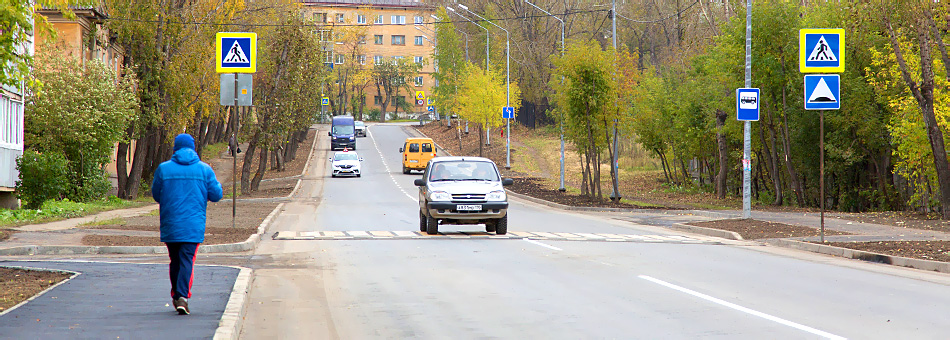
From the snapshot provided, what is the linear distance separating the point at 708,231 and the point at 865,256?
→ 618 cm

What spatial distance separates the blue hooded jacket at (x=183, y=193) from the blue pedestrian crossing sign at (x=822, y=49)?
1319 centimetres

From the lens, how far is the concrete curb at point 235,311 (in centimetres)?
750

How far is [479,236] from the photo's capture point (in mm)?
19562

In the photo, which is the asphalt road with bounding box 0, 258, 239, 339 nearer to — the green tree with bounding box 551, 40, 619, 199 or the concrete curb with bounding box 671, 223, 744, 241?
the concrete curb with bounding box 671, 223, 744, 241

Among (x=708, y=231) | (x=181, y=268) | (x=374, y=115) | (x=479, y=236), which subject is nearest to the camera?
(x=181, y=268)

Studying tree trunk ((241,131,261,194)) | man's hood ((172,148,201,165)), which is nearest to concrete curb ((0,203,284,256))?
man's hood ((172,148,201,165))

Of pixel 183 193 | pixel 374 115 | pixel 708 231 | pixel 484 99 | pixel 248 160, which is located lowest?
pixel 708 231

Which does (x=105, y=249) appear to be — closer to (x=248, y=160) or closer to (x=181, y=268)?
(x=181, y=268)

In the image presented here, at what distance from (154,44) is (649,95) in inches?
946

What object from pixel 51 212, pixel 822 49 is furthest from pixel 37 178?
pixel 822 49

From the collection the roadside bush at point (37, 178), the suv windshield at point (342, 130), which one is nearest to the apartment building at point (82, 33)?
the roadside bush at point (37, 178)

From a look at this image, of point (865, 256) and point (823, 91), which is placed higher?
point (823, 91)

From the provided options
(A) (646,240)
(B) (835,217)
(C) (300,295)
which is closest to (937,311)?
(C) (300,295)

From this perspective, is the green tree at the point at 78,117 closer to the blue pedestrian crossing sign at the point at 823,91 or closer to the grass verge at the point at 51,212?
the grass verge at the point at 51,212
